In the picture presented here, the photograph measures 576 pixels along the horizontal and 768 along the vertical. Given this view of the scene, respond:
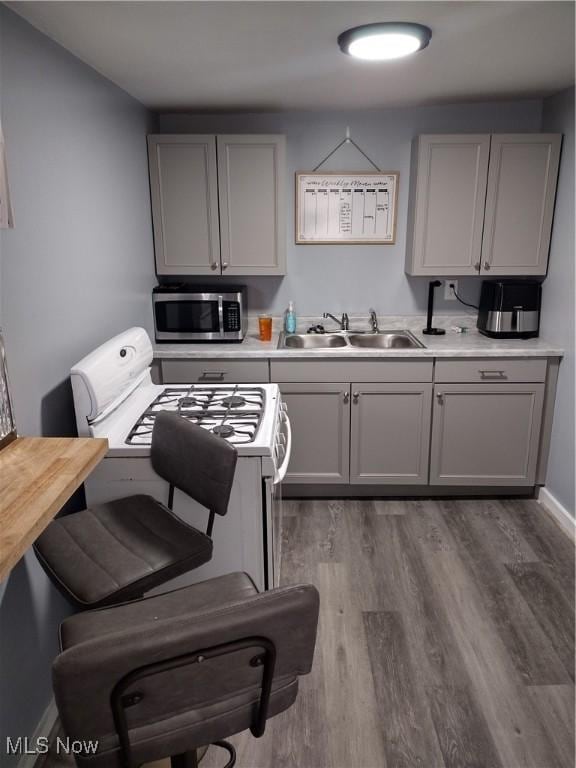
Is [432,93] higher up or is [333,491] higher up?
[432,93]

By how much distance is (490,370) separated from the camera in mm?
2998

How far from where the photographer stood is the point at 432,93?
2859 mm

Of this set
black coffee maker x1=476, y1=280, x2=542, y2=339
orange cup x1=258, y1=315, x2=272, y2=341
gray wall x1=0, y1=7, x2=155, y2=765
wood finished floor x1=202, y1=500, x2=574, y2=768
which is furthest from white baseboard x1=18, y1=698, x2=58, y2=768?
black coffee maker x1=476, y1=280, x2=542, y2=339

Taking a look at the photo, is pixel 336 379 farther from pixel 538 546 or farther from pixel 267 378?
pixel 538 546

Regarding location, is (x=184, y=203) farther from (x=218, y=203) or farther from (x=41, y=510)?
(x=41, y=510)

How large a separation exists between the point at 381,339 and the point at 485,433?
85 cm

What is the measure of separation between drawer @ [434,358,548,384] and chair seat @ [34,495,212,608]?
5.99 feet

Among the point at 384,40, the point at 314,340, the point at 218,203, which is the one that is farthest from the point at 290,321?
the point at 384,40

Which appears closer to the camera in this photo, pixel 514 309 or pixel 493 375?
pixel 493 375

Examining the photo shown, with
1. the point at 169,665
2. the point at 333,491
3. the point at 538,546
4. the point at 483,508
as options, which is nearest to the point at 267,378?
the point at 333,491

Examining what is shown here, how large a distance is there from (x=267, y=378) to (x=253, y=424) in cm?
98

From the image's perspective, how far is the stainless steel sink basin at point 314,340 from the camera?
3.44 metres

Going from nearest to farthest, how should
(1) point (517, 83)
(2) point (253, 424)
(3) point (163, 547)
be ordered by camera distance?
(3) point (163, 547) < (2) point (253, 424) < (1) point (517, 83)

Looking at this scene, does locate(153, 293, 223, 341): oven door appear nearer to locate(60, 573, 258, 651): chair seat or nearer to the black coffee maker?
the black coffee maker
